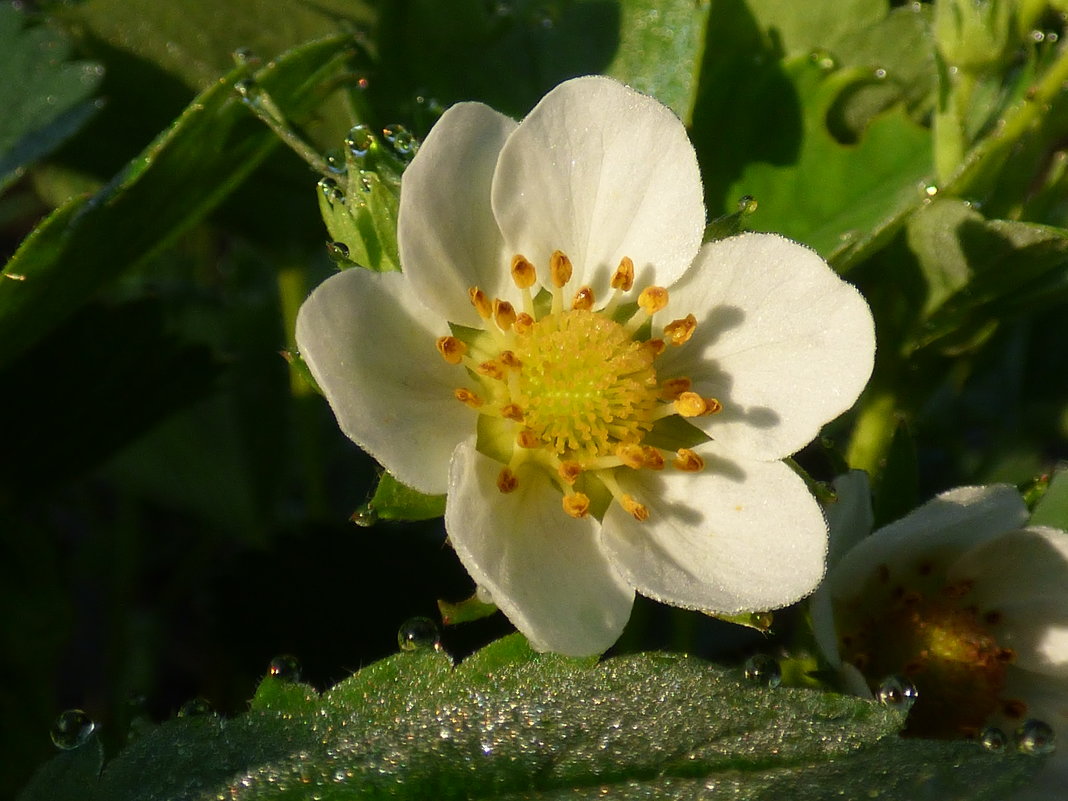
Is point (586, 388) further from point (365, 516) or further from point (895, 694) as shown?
point (895, 694)

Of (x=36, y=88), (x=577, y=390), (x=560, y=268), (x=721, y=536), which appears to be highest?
(x=36, y=88)

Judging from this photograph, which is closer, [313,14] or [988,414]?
[313,14]

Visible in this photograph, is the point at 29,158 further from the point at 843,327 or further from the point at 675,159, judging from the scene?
the point at 843,327

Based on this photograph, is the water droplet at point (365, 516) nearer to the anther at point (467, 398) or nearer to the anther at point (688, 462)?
the anther at point (467, 398)

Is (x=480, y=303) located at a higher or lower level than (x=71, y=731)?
higher

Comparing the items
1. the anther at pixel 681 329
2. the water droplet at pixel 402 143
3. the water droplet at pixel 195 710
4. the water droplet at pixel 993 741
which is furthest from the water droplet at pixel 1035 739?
the water droplet at pixel 402 143

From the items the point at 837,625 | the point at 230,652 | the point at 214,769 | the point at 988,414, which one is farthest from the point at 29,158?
the point at 988,414

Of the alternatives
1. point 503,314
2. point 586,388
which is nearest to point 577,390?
point 586,388

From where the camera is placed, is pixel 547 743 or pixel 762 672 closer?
pixel 547 743
